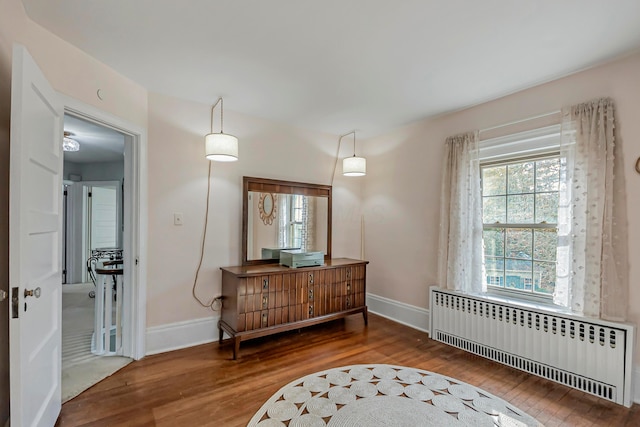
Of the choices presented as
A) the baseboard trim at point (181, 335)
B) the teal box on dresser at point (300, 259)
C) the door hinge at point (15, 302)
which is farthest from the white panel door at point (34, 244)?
the teal box on dresser at point (300, 259)

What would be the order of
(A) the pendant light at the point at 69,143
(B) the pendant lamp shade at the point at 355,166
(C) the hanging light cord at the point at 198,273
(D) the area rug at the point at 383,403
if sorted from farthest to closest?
(A) the pendant light at the point at 69,143, (B) the pendant lamp shade at the point at 355,166, (C) the hanging light cord at the point at 198,273, (D) the area rug at the point at 383,403

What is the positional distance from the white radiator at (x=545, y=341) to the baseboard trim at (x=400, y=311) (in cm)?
28

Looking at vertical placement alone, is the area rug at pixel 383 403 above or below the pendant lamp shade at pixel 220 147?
below

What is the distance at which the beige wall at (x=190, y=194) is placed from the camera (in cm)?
285

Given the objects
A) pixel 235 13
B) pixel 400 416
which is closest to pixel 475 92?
pixel 235 13

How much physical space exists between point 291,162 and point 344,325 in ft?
6.95

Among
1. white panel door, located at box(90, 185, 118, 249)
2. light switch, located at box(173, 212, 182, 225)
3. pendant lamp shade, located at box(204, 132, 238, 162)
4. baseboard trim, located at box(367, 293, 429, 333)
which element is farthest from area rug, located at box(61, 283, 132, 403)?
baseboard trim, located at box(367, 293, 429, 333)

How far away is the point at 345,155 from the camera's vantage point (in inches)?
167

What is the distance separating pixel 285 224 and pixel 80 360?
2274mm

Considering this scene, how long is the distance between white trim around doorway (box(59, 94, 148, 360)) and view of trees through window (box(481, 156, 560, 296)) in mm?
3351

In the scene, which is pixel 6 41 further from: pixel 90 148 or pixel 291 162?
pixel 90 148

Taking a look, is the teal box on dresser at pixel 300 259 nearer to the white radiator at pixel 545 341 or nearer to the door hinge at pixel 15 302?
the white radiator at pixel 545 341

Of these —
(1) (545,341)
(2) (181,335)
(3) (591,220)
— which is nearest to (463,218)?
(3) (591,220)

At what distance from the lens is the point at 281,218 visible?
356 cm
